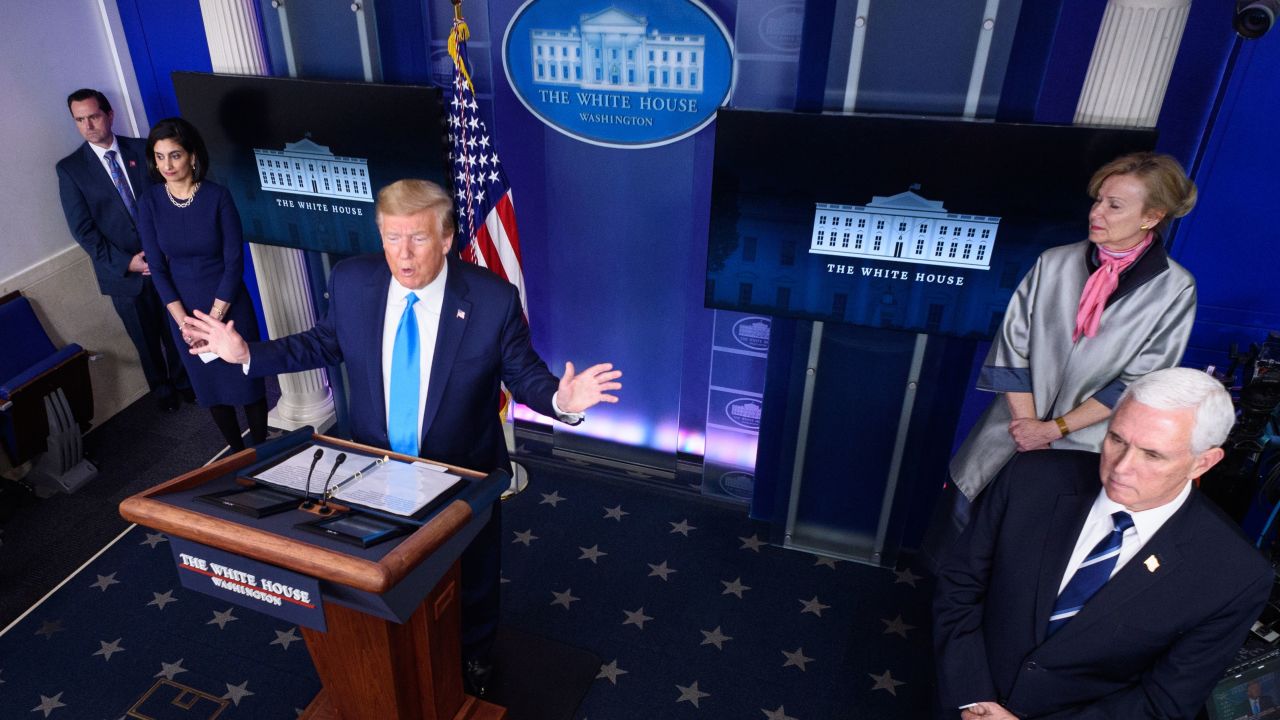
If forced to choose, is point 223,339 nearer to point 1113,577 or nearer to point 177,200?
point 177,200

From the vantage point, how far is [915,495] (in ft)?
12.7

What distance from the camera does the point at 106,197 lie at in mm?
4441

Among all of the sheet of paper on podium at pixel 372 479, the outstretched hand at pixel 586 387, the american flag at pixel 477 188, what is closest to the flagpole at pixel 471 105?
the american flag at pixel 477 188

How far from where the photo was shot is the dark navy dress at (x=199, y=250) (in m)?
3.79

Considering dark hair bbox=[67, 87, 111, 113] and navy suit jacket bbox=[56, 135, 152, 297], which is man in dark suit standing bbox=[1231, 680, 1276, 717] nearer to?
navy suit jacket bbox=[56, 135, 152, 297]

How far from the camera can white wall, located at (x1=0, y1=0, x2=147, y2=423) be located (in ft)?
14.2

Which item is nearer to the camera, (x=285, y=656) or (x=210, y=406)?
(x=285, y=656)

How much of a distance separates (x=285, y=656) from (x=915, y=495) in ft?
9.60

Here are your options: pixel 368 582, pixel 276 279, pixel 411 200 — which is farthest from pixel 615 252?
pixel 368 582

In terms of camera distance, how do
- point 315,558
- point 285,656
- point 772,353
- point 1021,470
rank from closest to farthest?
point 315,558, point 1021,470, point 285,656, point 772,353

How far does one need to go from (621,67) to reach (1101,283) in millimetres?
2168

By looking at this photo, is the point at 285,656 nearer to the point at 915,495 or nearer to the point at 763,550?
the point at 763,550

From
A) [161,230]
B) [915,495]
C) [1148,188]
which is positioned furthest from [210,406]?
[1148,188]

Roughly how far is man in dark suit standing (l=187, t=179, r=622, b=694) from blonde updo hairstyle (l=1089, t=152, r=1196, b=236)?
5.88ft
